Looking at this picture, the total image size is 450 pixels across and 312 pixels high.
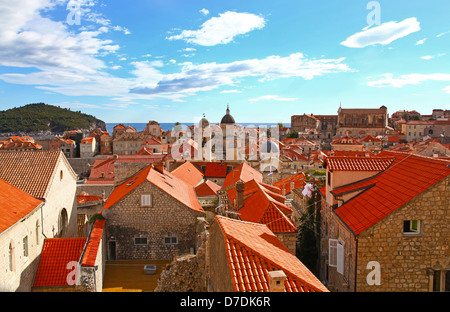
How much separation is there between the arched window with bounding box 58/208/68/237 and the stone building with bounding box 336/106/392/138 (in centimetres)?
11332

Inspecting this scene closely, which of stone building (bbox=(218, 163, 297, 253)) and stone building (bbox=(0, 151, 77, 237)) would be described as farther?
stone building (bbox=(0, 151, 77, 237))

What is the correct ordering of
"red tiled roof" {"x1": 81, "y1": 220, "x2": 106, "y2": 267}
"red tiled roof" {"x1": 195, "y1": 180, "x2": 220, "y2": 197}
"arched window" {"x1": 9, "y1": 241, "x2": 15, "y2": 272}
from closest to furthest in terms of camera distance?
"arched window" {"x1": 9, "y1": 241, "x2": 15, "y2": 272} < "red tiled roof" {"x1": 81, "y1": 220, "x2": 106, "y2": 267} < "red tiled roof" {"x1": 195, "y1": 180, "x2": 220, "y2": 197}

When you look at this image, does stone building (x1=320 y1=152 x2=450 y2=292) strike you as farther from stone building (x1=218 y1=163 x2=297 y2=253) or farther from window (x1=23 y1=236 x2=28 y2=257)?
window (x1=23 y1=236 x2=28 y2=257)

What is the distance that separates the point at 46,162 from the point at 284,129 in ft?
431

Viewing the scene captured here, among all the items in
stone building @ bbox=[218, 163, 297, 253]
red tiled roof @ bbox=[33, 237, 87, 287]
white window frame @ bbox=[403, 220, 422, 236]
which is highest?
white window frame @ bbox=[403, 220, 422, 236]

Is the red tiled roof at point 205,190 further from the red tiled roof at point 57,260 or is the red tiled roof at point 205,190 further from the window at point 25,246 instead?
the window at point 25,246

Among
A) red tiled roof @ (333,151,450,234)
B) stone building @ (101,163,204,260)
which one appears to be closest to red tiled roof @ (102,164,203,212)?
stone building @ (101,163,204,260)

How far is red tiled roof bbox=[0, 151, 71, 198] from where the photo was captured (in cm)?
1697

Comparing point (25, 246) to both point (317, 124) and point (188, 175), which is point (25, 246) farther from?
point (317, 124)

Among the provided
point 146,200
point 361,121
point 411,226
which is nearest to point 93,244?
point 146,200

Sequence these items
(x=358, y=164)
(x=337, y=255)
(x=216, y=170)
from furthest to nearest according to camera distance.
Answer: (x=216, y=170)
(x=358, y=164)
(x=337, y=255)

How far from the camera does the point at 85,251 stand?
1448 centimetres

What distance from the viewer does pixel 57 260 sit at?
15.1 m

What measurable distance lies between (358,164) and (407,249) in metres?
5.08
